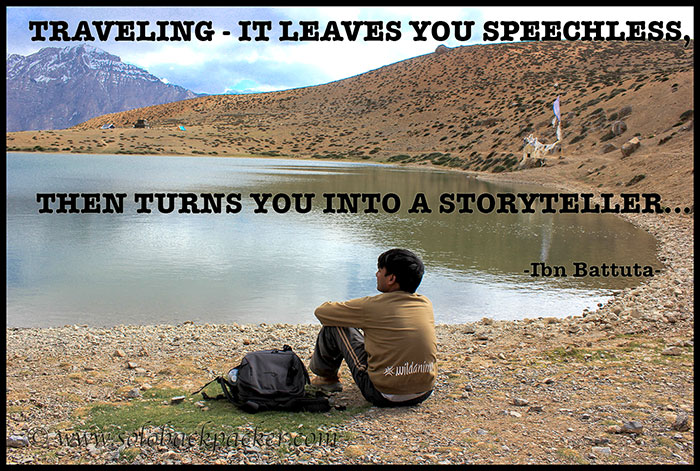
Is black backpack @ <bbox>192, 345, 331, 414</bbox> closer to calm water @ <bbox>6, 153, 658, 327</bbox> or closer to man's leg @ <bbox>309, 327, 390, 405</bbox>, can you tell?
man's leg @ <bbox>309, 327, 390, 405</bbox>

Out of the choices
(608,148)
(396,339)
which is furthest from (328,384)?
(608,148)

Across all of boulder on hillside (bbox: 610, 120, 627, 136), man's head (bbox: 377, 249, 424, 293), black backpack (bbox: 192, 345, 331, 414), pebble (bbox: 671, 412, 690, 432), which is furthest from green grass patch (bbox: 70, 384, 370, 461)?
boulder on hillside (bbox: 610, 120, 627, 136)

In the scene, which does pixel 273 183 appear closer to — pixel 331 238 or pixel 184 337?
pixel 331 238

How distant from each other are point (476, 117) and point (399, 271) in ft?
214

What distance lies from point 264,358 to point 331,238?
10.5m

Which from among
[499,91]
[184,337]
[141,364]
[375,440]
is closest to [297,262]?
[184,337]

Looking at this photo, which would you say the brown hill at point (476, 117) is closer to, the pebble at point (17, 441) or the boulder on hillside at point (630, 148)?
the boulder on hillside at point (630, 148)

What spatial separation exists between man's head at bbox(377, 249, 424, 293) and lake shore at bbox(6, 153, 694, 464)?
2.71 feet

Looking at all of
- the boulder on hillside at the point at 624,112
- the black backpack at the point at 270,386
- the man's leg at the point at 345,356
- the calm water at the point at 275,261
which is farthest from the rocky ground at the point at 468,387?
the boulder on hillside at the point at 624,112

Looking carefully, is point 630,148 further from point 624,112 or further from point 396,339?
point 396,339

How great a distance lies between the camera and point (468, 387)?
4578mm

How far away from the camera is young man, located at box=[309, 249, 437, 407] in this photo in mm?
3971

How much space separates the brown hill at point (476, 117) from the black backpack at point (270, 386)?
1799cm

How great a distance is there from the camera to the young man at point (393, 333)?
13.0 feet
